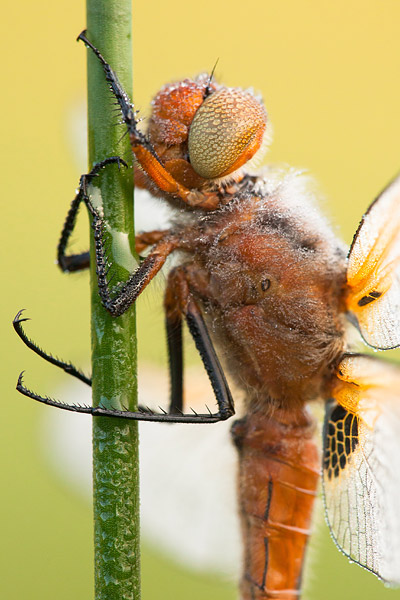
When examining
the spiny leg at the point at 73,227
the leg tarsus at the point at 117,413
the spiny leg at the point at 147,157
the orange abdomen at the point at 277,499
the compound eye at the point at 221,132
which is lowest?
the orange abdomen at the point at 277,499

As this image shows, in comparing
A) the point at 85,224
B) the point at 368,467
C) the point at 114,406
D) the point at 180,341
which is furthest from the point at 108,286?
the point at 85,224

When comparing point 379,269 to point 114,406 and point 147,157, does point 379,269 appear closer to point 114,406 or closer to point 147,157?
point 147,157

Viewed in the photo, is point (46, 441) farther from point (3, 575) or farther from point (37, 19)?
point (37, 19)

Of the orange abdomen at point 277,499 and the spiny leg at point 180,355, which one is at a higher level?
the spiny leg at point 180,355

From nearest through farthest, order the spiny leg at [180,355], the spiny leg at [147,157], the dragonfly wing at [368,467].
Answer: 1. the spiny leg at [147,157]
2. the spiny leg at [180,355]
3. the dragonfly wing at [368,467]

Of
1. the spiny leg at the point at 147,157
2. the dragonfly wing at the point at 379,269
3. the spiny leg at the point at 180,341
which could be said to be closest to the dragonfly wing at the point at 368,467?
the dragonfly wing at the point at 379,269

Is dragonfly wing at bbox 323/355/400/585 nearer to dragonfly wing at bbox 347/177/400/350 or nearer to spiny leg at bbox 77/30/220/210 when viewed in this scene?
dragonfly wing at bbox 347/177/400/350

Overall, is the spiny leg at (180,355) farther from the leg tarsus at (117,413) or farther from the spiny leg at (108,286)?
the spiny leg at (108,286)

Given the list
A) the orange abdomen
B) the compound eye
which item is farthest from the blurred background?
the compound eye

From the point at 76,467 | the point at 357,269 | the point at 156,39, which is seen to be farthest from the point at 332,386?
the point at 156,39
